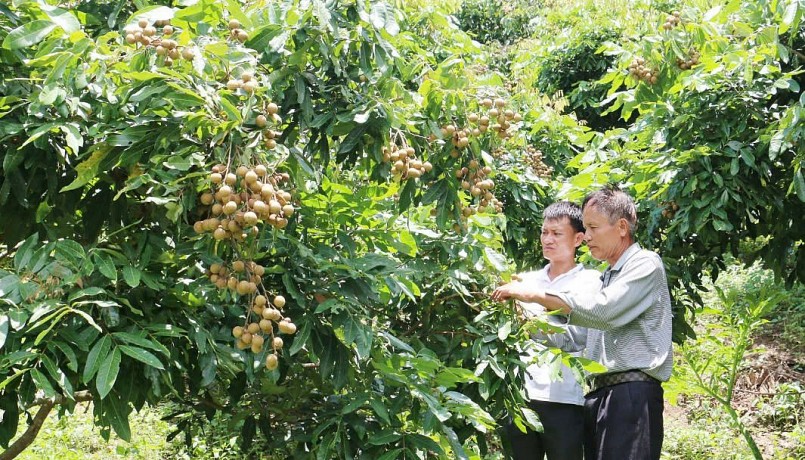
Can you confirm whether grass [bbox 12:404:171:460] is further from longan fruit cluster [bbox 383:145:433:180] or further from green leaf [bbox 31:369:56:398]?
green leaf [bbox 31:369:56:398]

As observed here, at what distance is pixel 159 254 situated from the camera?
185 cm

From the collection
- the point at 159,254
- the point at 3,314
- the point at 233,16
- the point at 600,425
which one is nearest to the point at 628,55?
the point at 600,425

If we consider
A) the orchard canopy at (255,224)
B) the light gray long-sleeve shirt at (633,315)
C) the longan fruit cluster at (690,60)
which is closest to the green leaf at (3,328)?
the orchard canopy at (255,224)

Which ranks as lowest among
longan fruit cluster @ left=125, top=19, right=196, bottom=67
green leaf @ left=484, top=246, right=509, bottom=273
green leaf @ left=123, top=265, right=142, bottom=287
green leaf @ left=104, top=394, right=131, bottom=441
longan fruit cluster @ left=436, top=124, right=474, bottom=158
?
green leaf @ left=104, top=394, right=131, bottom=441

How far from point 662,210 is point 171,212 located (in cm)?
258

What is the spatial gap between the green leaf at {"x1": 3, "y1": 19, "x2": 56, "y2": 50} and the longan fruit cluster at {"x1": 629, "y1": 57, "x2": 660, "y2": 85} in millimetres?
2647

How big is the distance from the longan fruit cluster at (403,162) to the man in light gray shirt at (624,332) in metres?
0.52

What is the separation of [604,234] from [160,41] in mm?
1483

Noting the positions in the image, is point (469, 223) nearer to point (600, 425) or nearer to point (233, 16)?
point (600, 425)

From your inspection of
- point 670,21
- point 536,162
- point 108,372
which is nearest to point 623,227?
point 670,21

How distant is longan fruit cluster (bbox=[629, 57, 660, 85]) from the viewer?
3736 millimetres

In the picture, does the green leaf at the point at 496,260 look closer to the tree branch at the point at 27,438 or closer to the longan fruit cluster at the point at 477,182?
the longan fruit cluster at the point at 477,182

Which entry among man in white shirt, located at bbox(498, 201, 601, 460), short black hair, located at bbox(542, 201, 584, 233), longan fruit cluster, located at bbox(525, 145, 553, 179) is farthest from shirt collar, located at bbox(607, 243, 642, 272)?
longan fruit cluster, located at bbox(525, 145, 553, 179)

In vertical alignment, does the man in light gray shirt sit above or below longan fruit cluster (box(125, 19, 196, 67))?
below
